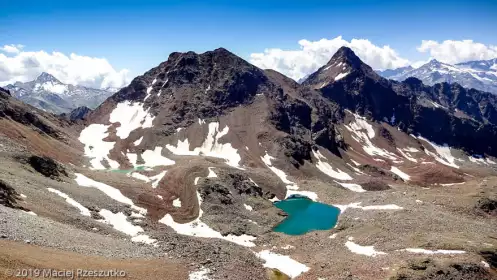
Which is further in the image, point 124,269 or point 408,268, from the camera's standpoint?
point 408,268

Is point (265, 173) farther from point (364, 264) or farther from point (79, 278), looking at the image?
point (79, 278)

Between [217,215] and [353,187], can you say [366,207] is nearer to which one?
[217,215]

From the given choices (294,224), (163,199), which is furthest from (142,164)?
(294,224)

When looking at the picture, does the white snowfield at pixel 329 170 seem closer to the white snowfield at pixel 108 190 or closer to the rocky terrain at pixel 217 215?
the rocky terrain at pixel 217 215

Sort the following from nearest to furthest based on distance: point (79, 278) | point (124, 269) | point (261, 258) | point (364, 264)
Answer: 1. point (79, 278)
2. point (124, 269)
3. point (364, 264)
4. point (261, 258)

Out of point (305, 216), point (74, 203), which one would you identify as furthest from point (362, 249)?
point (74, 203)

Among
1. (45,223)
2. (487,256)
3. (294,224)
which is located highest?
(45,223)
